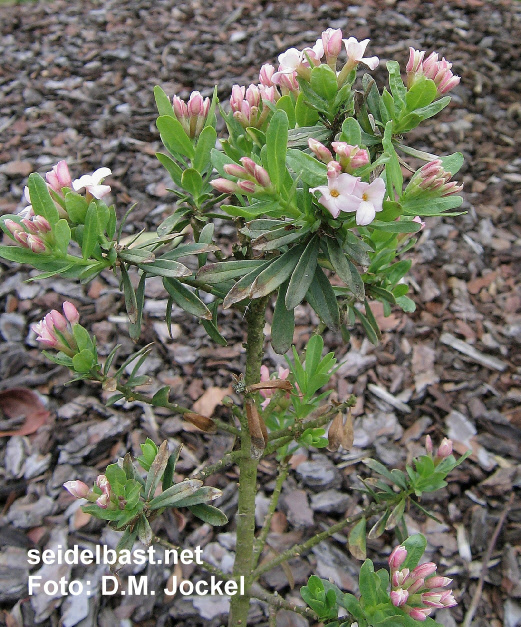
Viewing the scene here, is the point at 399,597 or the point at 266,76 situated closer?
the point at 399,597

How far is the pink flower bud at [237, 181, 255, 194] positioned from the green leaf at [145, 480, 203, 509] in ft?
2.05

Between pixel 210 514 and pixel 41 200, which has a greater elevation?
pixel 41 200

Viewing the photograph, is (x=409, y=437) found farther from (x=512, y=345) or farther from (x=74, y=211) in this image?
(x=74, y=211)

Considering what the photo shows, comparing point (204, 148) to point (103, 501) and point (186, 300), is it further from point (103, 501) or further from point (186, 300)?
point (103, 501)

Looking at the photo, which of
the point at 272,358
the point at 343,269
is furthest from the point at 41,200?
the point at 272,358

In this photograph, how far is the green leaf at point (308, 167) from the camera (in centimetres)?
89

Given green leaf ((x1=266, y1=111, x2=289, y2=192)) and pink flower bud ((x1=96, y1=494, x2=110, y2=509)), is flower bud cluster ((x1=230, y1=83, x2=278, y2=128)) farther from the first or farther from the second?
pink flower bud ((x1=96, y1=494, x2=110, y2=509))

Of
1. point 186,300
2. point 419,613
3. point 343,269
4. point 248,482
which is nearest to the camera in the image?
point 343,269

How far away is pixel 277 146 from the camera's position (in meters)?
0.90

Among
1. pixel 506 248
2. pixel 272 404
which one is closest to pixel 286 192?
pixel 272 404

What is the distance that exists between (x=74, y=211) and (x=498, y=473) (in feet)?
6.40

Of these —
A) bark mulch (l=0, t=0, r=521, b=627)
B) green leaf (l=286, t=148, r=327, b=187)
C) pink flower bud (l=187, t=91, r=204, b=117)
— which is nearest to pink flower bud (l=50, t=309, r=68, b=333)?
pink flower bud (l=187, t=91, r=204, b=117)

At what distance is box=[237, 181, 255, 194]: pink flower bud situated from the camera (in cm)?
90

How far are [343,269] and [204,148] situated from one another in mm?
396
